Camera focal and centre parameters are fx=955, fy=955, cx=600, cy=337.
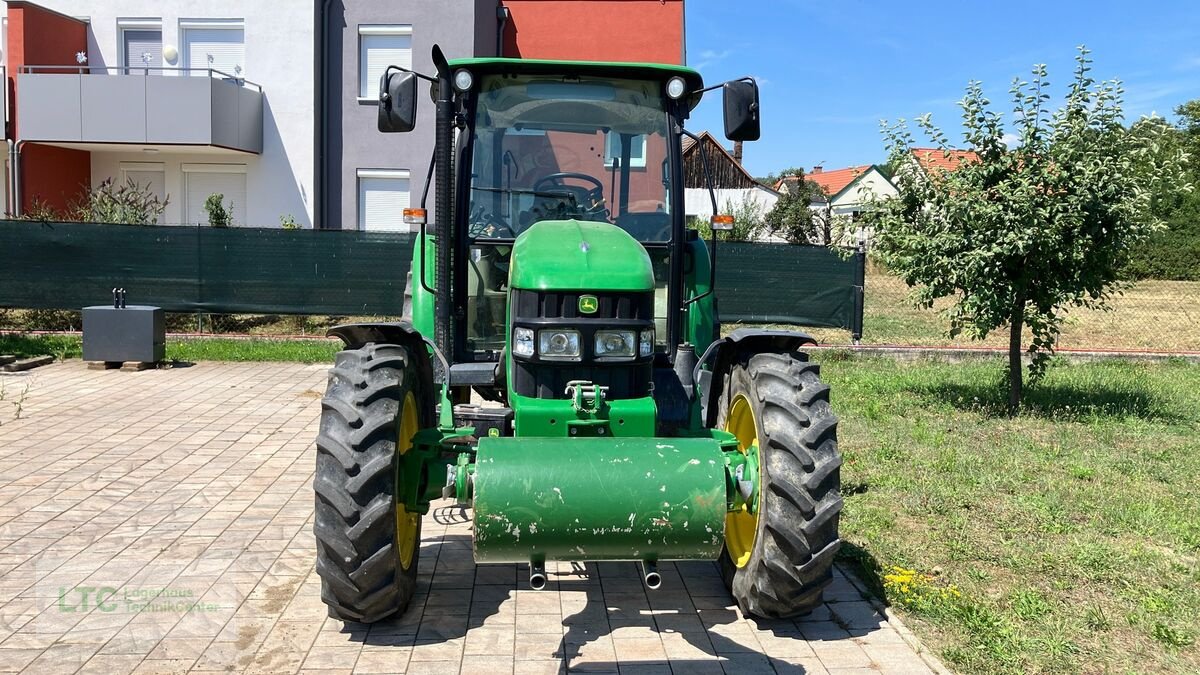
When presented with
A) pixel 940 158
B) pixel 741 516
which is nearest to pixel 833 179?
pixel 940 158

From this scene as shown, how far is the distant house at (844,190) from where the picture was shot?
971 cm

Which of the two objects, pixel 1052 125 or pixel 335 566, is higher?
pixel 1052 125

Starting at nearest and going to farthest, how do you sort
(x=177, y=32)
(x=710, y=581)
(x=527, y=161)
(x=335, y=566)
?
(x=335, y=566) < (x=710, y=581) < (x=527, y=161) < (x=177, y=32)

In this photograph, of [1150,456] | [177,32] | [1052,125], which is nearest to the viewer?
[1150,456]

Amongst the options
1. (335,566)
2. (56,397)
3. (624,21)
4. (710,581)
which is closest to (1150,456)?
(710,581)

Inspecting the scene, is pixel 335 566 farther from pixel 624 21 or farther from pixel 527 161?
pixel 624 21

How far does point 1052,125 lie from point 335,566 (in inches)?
295

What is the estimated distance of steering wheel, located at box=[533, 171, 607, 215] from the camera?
522 cm

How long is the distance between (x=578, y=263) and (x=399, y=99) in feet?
4.43

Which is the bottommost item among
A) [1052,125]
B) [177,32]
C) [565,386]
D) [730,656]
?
[730,656]

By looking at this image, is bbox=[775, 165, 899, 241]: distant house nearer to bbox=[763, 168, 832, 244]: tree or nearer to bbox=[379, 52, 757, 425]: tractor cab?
bbox=[763, 168, 832, 244]: tree

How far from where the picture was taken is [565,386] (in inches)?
167

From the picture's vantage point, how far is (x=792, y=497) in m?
3.90

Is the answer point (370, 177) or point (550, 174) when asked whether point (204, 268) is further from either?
point (550, 174)
